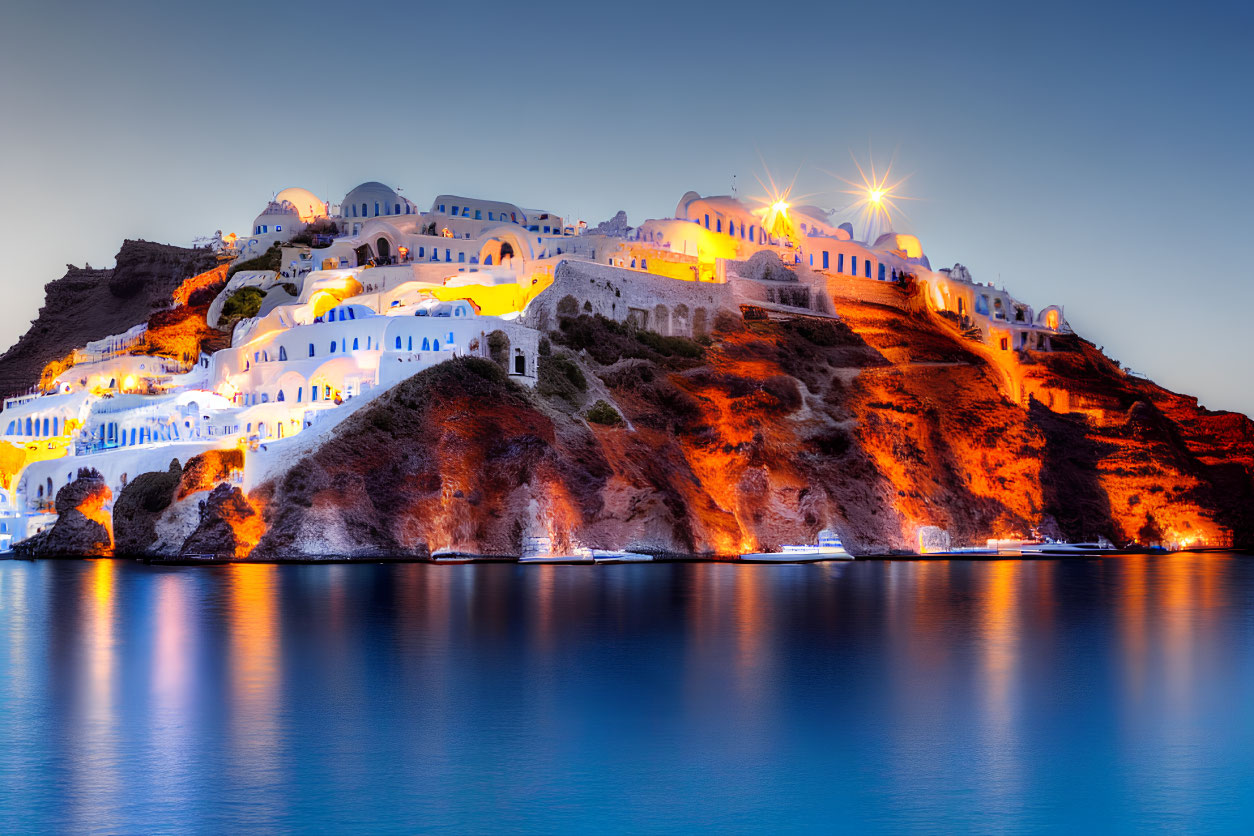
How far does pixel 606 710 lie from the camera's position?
2744 cm

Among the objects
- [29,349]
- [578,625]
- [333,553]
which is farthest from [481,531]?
[29,349]

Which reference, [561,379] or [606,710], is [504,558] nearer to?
[561,379]

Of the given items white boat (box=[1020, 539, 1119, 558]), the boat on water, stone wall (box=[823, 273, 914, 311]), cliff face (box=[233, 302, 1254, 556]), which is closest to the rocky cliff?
cliff face (box=[233, 302, 1254, 556])

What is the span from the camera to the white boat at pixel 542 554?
59.5m

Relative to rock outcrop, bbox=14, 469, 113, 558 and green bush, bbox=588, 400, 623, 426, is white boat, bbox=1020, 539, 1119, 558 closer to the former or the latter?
green bush, bbox=588, 400, 623, 426

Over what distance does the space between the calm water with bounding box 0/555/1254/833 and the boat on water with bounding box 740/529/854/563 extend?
596 inches

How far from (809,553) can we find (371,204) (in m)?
51.8

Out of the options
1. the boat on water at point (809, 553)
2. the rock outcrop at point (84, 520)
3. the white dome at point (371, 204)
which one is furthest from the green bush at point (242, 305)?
the boat on water at point (809, 553)

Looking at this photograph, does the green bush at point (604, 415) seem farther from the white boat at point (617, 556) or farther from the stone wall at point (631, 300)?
the white boat at point (617, 556)

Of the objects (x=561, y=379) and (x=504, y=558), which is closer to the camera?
(x=504, y=558)

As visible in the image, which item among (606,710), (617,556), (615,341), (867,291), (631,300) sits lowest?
(606,710)

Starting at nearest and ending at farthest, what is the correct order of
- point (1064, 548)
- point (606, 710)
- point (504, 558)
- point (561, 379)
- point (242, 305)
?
point (606, 710)
point (504, 558)
point (561, 379)
point (1064, 548)
point (242, 305)

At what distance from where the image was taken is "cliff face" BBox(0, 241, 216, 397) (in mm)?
103688

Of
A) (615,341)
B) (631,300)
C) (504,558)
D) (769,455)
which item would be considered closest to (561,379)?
(615,341)
